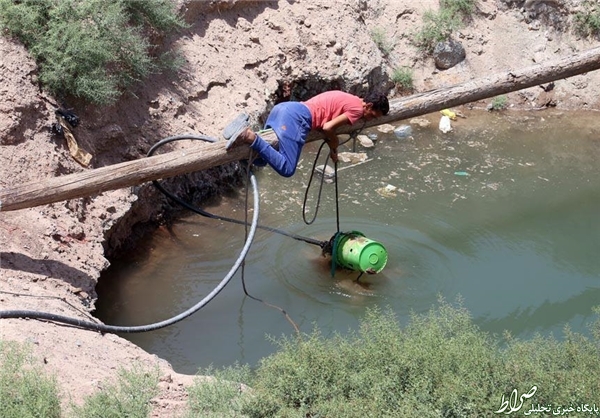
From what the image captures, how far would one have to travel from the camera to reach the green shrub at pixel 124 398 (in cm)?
467

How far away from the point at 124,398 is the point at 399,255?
4.23m

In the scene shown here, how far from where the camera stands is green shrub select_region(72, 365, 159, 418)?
4.67 m

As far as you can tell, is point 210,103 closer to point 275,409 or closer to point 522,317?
point 522,317

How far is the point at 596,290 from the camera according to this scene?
809 centimetres

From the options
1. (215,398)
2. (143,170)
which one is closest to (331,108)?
(143,170)

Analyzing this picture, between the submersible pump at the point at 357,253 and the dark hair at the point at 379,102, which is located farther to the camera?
the submersible pump at the point at 357,253

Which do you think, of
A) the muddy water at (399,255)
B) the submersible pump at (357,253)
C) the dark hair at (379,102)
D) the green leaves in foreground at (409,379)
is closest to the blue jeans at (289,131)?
the dark hair at (379,102)

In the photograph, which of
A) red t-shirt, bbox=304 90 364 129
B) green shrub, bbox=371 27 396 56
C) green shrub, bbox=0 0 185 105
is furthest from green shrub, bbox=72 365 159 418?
green shrub, bbox=371 27 396 56

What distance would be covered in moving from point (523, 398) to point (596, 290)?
11.4 feet

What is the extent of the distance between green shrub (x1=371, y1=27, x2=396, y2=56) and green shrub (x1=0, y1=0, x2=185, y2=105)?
4836mm

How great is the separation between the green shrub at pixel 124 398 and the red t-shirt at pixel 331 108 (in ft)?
10.1

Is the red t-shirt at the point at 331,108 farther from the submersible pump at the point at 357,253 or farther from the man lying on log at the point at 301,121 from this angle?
the submersible pump at the point at 357,253

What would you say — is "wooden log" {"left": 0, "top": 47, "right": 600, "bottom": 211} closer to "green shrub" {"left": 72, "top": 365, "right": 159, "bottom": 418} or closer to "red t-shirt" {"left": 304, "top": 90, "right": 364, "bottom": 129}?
"red t-shirt" {"left": 304, "top": 90, "right": 364, "bottom": 129}

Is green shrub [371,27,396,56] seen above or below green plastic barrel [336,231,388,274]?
above
